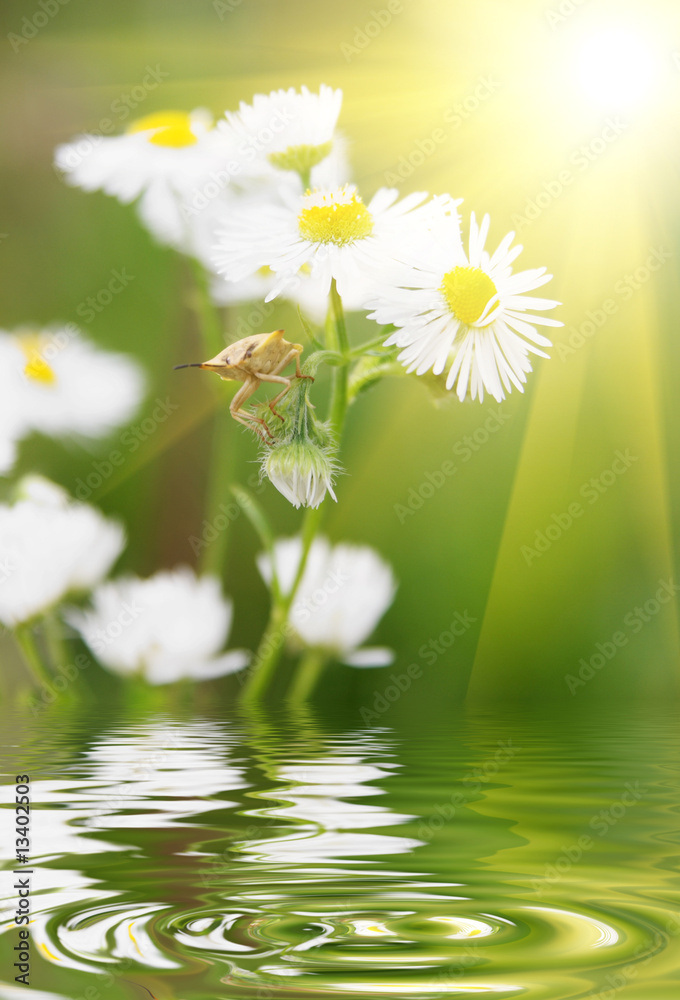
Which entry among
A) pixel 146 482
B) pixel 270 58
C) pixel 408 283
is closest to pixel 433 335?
pixel 408 283

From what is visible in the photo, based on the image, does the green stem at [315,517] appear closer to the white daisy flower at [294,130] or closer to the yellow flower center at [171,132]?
the white daisy flower at [294,130]

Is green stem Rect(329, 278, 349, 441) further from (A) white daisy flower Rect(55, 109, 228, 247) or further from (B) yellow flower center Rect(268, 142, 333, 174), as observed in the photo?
(A) white daisy flower Rect(55, 109, 228, 247)

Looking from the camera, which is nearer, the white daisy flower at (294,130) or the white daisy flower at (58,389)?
the white daisy flower at (294,130)

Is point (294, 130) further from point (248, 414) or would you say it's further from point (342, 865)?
point (342, 865)

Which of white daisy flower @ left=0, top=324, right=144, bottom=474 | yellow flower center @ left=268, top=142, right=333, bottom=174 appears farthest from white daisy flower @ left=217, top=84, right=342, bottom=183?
white daisy flower @ left=0, top=324, right=144, bottom=474

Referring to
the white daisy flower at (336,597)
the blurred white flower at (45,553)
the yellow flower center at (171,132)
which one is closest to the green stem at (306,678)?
the white daisy flower at (336,597)

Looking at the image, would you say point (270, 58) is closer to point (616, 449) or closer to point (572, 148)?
point (572, 148)
